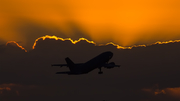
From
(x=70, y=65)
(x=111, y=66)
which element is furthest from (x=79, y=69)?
(x=111, y=66)

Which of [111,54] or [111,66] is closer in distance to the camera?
Answer: [111,66]

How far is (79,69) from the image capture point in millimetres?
Answer: 146750

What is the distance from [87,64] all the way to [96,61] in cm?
576

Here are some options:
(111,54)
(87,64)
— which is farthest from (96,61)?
(111,54)

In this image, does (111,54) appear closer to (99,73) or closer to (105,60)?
(105,60)

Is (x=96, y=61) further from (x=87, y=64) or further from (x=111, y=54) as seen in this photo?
(x=111, y=54)

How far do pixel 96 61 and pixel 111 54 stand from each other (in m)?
17.2

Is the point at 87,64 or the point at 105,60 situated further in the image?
the point at 105,60

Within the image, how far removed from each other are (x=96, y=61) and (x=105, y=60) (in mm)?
8954

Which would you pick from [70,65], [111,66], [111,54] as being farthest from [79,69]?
[111,54]

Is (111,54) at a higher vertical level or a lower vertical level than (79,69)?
higher

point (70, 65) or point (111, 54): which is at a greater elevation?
point (111, 54)

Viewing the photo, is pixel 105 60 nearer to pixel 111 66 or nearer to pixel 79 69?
pixel 111 66

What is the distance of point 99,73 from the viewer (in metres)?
153
